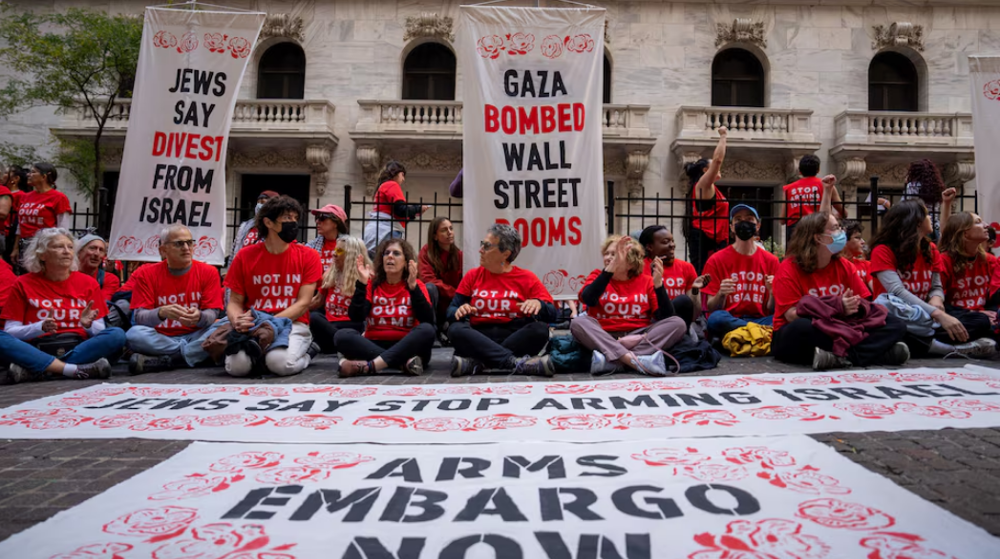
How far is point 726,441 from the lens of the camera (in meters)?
2.75

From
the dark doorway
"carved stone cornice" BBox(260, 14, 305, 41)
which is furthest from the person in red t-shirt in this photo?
"carved stone cornice" BBox(260, 14, 305, 41)

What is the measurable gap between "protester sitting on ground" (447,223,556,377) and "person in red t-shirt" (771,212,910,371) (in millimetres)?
1889

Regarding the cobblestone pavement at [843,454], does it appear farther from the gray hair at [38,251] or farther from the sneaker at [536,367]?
the gray hair at [38,251]

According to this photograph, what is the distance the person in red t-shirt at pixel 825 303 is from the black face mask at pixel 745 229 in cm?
44

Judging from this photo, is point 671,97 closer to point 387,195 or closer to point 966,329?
point 387,195

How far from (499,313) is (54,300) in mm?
3543

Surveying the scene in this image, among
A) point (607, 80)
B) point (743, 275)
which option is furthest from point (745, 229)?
point (607, 80)

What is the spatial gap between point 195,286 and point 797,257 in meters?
5.00

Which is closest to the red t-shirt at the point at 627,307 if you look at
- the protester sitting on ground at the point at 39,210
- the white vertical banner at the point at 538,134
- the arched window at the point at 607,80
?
the white vertical banner at the point at 538,134

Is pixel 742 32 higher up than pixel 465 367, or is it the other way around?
pixel 742 32

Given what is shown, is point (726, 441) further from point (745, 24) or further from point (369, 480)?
point (745, 24)

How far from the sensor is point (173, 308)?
5.18 metres

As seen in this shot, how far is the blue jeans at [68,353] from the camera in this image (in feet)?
15.5

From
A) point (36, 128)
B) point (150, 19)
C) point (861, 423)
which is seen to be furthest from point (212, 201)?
point (36, 128)
